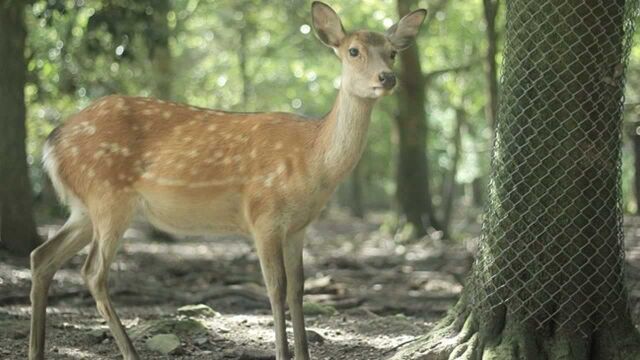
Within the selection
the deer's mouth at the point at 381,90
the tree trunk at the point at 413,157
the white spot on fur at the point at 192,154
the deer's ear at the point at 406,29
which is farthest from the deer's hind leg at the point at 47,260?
the tree trunk at the point at 413,157

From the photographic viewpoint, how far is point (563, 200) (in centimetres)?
521

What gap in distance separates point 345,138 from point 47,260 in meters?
2.07

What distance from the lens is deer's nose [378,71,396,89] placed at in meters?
5.64

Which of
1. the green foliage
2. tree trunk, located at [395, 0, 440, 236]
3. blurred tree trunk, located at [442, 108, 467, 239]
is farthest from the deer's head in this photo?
blurred tree trunk, located at [442, 108, 467, 239]

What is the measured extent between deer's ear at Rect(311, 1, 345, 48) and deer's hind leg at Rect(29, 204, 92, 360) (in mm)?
1919

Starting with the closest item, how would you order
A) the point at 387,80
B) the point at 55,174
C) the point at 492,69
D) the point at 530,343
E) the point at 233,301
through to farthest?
the point at 530,343 → the point at 387,80 → the point at 55,174 → the point at 233,301 → the point at 492,69

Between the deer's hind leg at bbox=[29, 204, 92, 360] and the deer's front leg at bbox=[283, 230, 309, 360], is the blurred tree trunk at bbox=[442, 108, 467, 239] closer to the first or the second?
the deer's front leg at bbox=[283, 230, 309, 360]

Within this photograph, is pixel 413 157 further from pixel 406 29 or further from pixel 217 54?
pixel 406 29

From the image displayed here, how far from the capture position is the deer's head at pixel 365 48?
18.9 feet

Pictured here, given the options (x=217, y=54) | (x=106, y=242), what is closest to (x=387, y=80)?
(x=106, y=242)

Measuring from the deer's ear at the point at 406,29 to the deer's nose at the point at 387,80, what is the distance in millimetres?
554

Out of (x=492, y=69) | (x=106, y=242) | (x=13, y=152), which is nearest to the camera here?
(x=106, y=242)

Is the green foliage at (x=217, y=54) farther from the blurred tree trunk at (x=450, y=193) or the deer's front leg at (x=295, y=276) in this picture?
the deer's front leg at (x=295, y=276)

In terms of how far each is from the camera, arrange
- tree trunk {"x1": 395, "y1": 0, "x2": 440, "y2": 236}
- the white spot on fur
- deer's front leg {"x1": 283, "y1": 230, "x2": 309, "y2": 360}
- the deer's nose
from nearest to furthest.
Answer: the deer's nose
deer's front leg {"x1": 283, "y1": 230, "x2": 309, "y2": 360}
the white spot on fur
tree trunk {"x1": 395, "y1": 0, "x2": 440, "y2": 236}
